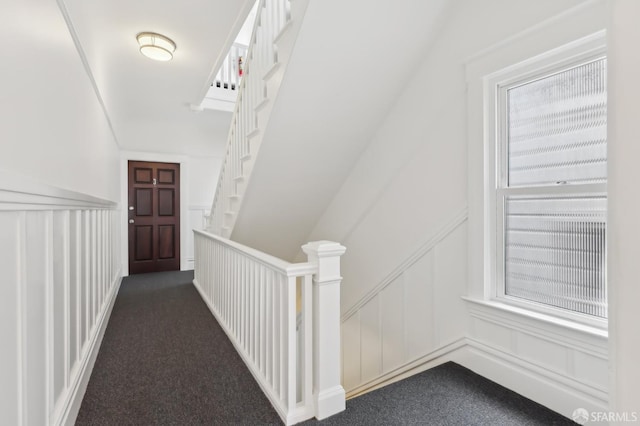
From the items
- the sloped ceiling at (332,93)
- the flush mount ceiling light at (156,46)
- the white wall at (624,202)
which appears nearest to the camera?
the white wall at (624,202)

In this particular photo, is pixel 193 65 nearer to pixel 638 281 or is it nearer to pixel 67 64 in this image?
pixel 67 64

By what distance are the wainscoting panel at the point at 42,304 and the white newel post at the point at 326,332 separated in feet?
3.24

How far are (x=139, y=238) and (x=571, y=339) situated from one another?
521 centimetres

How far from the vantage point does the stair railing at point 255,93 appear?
6.08 feet

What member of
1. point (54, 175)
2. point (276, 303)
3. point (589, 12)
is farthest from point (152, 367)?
point (589, 12)

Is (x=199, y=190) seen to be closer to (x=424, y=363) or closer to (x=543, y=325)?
(x=424, y=363)

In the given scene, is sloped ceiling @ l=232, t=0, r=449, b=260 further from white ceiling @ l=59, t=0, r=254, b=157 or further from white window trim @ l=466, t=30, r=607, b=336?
white ceiling @ l=59, t=0, r=254, b=157

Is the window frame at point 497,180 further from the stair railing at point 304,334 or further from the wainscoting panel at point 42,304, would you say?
the wainscoting panel at point 42,304

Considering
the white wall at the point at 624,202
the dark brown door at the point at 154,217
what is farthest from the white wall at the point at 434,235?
the dark brown door at the point at 154,217

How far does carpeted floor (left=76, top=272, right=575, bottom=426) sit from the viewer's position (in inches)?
55.3

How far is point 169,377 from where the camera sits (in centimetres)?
179

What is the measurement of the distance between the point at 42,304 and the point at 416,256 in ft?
6.11

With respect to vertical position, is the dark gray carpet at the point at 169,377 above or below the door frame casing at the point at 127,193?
below

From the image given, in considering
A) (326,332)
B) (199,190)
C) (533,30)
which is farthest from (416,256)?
(199,190)
